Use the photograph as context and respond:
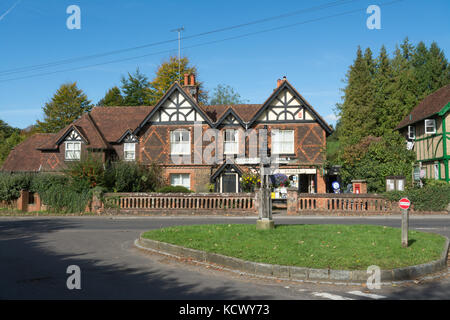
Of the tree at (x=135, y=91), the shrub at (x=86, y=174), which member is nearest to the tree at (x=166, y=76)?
the tree at (x=135, y=91)

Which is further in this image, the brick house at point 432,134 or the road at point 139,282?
the brick house at point 432,134

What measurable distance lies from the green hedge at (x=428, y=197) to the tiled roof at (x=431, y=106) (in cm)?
961

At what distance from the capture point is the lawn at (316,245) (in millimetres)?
8070

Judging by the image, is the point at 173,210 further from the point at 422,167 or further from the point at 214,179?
the point at 422,167

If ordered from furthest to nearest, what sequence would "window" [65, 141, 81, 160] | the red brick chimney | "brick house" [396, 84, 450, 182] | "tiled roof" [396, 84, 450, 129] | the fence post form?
the red brick chimney → "window" [65, 141, 81, 160] → "tiled roof" [396, 84, 450, 129] → "brick house" [396, 84, 450, 182] → the fence post

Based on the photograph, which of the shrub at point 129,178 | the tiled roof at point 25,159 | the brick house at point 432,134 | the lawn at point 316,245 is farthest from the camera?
the tiled roof at point 25,159

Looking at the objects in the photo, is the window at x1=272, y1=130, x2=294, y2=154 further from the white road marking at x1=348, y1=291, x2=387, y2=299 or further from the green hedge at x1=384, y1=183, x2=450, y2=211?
the white road marking at x1=348, y1=291, x2=387, y2=299

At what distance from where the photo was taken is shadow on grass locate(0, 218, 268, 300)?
654 centimetres

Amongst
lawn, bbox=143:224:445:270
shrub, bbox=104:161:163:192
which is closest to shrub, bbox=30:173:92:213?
shrub, bbox=104:161:163:192

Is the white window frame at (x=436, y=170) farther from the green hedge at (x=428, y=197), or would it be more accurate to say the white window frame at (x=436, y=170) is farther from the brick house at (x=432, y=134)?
the green hedge at (x=428, y=197)

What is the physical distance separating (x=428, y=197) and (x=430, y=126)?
10814 mm

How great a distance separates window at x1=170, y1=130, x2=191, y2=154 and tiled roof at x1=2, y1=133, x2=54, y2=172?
14083 millimetres

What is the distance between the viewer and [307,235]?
10.8 m
